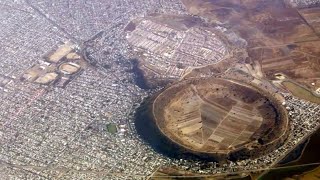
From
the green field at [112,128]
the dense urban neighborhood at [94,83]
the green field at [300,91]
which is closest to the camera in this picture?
the dense urban neighborhood at [94,83]

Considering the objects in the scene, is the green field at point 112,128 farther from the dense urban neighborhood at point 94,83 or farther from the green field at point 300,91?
the green field at point 300,91

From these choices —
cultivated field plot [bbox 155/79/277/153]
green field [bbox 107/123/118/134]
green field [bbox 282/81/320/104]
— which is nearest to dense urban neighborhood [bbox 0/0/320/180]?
green field [bbox 107/123/118/134]

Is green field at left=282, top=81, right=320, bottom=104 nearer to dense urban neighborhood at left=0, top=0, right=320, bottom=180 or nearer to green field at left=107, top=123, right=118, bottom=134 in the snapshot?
dense urban neighborhood at left=0, top=0, right=320, bottom=180

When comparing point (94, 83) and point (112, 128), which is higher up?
point (94, 83)

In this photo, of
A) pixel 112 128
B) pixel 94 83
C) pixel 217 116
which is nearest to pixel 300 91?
pixel 217 116

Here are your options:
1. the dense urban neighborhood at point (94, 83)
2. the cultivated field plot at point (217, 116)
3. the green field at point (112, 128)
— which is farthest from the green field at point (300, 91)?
the green field at point (112, 128)

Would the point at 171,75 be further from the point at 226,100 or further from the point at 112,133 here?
the point at 112,133

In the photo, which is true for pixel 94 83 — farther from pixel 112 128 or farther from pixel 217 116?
pixel 217 116

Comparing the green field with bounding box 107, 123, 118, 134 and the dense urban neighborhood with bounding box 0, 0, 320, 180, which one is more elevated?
the dense urban neighborhood with bounding box 0, 0, 320, 180

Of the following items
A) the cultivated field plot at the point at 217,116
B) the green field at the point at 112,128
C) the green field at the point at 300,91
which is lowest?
the green field at the point at 300,91

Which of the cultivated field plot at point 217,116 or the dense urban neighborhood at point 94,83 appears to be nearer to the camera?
the dense urban neighborhood at point 94,83
